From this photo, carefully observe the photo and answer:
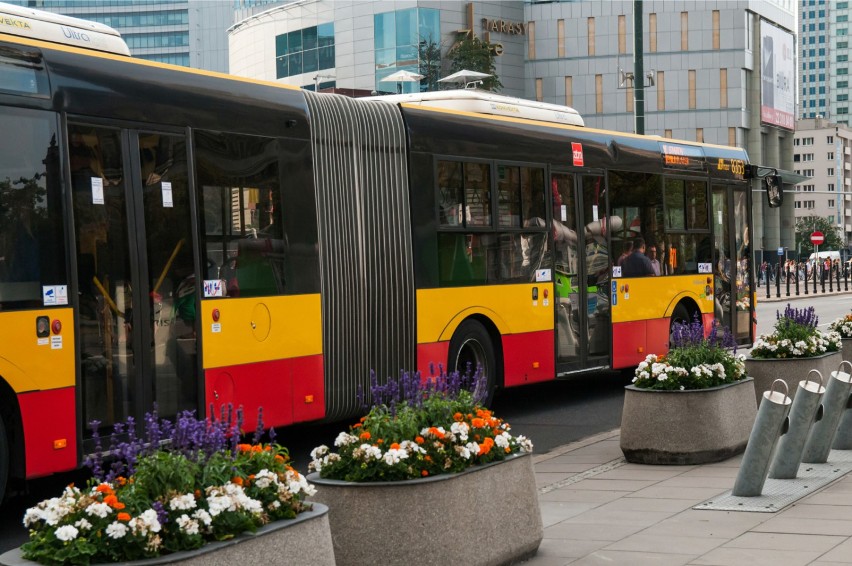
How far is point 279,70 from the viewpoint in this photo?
91.6m

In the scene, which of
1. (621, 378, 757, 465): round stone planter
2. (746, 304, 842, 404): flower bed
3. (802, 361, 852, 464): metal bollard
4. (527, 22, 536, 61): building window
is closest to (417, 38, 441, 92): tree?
(527, 22, 536, 61): building window

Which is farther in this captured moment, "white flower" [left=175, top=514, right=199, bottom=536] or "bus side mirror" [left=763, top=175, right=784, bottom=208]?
"bus side mirror" [left=763, top=175, right=784, bottom=208]

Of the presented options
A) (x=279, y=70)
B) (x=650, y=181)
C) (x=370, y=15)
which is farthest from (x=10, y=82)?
(x=279, y=70)

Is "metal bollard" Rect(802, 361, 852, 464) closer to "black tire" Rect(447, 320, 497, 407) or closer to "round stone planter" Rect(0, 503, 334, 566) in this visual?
"black tire" Rect(447, 320, 497, 407)

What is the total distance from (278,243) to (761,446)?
457 centimetres

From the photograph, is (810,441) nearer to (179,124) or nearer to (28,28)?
(179,124)

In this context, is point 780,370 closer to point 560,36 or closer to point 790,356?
point 790,356

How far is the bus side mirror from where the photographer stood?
19.3 m

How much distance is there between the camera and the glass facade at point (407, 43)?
8225 cm

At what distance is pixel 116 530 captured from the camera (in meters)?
4.56

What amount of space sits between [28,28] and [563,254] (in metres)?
7.79

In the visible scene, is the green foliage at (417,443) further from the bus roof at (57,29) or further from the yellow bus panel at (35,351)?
the bus roof at (57,29)

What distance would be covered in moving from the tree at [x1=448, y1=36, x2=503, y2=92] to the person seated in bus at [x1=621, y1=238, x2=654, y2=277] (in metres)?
64.8

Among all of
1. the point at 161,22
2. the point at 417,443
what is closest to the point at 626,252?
the point at 417,443
